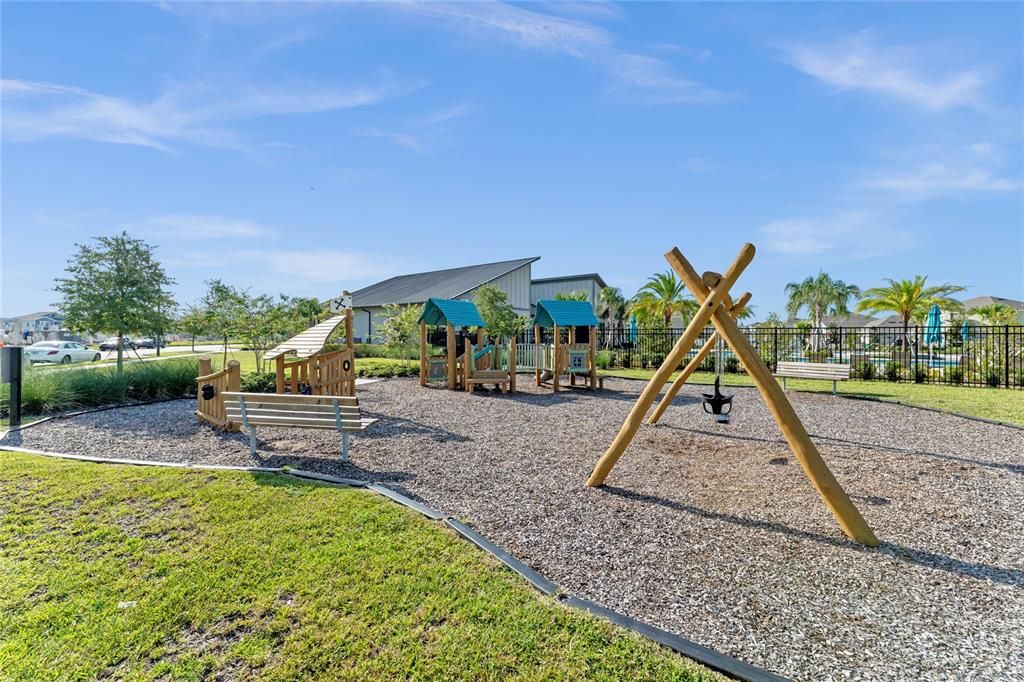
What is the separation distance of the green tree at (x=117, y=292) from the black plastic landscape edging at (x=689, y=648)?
14635 mm

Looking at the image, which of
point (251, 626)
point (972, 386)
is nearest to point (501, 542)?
point (251, 626)

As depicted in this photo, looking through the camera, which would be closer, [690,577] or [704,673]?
[704,673]

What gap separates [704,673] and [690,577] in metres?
1.04

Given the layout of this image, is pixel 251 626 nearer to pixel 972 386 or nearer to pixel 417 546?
pixel 417 546

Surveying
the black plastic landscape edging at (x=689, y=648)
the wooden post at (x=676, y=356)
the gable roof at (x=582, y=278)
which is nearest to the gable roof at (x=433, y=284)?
the gable roof at (x=582, y=278)

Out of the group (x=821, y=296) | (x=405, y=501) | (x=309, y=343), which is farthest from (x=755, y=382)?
(x=821, y=296)

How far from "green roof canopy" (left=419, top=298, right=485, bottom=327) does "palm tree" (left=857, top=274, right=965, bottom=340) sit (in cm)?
2297

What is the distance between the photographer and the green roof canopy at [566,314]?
14.5 metres

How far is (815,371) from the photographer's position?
41.9 feet

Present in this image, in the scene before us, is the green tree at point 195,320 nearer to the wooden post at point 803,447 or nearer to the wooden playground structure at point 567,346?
the wooden playground structure at point 567,346

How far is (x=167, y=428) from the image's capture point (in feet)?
27.5

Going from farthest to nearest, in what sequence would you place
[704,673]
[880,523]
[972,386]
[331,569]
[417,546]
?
[972,386]
[880,523]
[417,546]
[331,569]
[704,673]

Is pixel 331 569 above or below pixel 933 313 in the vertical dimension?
below


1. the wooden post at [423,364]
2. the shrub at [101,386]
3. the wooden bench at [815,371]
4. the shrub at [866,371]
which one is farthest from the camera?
the shrub at [866,371]
